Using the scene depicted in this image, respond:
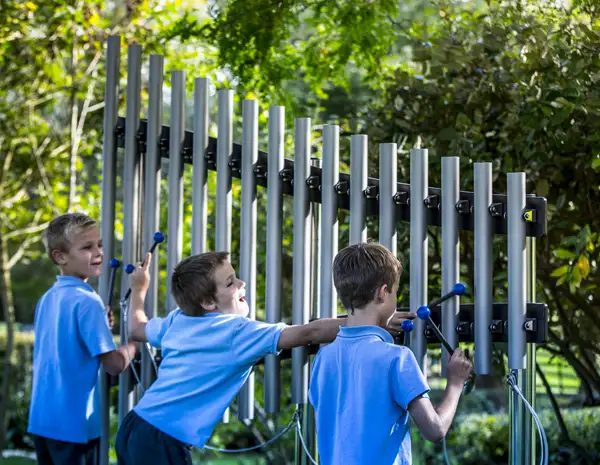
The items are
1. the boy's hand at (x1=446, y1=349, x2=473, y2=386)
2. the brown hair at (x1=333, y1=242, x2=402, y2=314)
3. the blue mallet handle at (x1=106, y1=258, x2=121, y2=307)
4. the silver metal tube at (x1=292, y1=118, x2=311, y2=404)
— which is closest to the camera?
the brown hair at (x1=333, y1=242, x2=402, y2=314)

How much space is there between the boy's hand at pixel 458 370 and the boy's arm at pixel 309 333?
1.85 feet

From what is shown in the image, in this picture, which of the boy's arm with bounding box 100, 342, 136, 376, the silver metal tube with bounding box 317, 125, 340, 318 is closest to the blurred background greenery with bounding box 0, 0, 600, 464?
the silver metal tube with bounding box 317, 125, 340, 318

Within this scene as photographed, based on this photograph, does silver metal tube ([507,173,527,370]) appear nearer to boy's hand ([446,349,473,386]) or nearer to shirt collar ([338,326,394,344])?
boy's hand ([446,349,473,386])

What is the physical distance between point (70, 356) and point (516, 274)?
2.25 m

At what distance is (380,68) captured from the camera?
675 centimetres

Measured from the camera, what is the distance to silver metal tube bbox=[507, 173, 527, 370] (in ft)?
12.5

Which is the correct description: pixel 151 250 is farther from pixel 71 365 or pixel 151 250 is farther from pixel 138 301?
pixel 71 365

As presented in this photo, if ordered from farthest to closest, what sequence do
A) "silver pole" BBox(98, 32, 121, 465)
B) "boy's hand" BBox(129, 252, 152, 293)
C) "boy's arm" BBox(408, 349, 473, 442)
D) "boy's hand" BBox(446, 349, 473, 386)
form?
"silver pole" BBox(98, 32, 121, 465) < "boy's hand" BBox(129, 252, 152, 293) < "boy's hand" BBox(446, 349, 473, 386) < "boy's arm" BBox(408, 349, 473, 442)

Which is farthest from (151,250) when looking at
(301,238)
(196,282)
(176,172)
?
(196,282)

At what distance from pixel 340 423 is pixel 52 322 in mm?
2000

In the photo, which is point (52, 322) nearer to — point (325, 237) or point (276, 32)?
point (325, 237)

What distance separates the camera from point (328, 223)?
437 cm

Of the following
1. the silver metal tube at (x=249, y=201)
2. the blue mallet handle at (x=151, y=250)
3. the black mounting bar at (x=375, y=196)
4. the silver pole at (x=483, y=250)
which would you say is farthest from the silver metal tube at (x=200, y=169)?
the silver pole at (x=483, y=250)

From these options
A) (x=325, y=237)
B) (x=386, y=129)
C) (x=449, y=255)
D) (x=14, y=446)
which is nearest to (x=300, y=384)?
(x=325, y=237)
